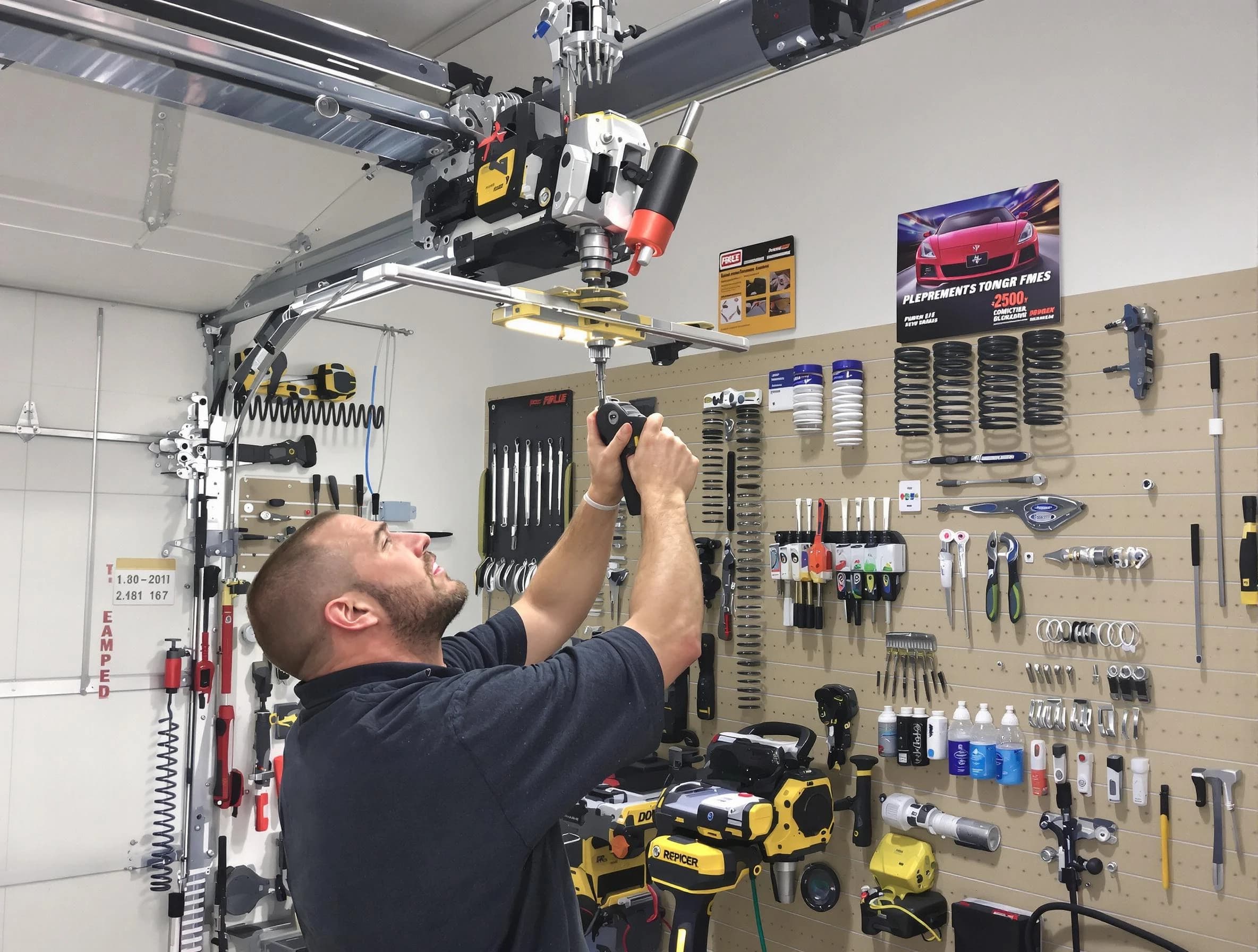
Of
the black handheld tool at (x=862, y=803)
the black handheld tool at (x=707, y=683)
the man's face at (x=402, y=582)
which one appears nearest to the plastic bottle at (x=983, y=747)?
the black handheld tool at (x=862, y=803)

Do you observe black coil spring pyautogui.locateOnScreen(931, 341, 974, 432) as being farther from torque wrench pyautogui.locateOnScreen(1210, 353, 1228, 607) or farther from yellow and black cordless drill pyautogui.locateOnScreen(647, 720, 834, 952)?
yellow and black cordless drill pyautogui.locateOnScreen(647, 720, 834, 952)

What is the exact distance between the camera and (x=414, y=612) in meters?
1.77

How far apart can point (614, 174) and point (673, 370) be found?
2.76 m

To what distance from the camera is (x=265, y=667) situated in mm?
4605

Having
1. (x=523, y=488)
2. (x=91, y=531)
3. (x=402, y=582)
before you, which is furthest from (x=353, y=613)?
(x=523, y=488)

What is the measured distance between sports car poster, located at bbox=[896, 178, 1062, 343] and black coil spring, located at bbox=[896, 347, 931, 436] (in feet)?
0.34

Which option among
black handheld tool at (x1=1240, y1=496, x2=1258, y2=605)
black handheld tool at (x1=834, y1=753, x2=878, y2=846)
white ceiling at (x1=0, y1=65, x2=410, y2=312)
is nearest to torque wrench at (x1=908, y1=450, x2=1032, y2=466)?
black handheld tool at (x1=1240, y1=496, x2=1258, y2=605)

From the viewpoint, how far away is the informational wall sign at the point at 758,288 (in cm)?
423

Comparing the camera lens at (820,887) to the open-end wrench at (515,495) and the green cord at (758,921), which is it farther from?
the open-end wrench at (515,495)

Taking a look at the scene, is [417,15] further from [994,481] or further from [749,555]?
[994,481]

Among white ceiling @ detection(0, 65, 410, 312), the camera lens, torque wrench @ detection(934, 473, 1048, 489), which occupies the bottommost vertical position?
the camera lens

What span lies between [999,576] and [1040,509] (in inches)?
11.1

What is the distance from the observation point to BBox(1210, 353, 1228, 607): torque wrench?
2973 mm

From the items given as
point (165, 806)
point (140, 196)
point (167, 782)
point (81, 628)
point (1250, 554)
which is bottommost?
point (165, 806)
